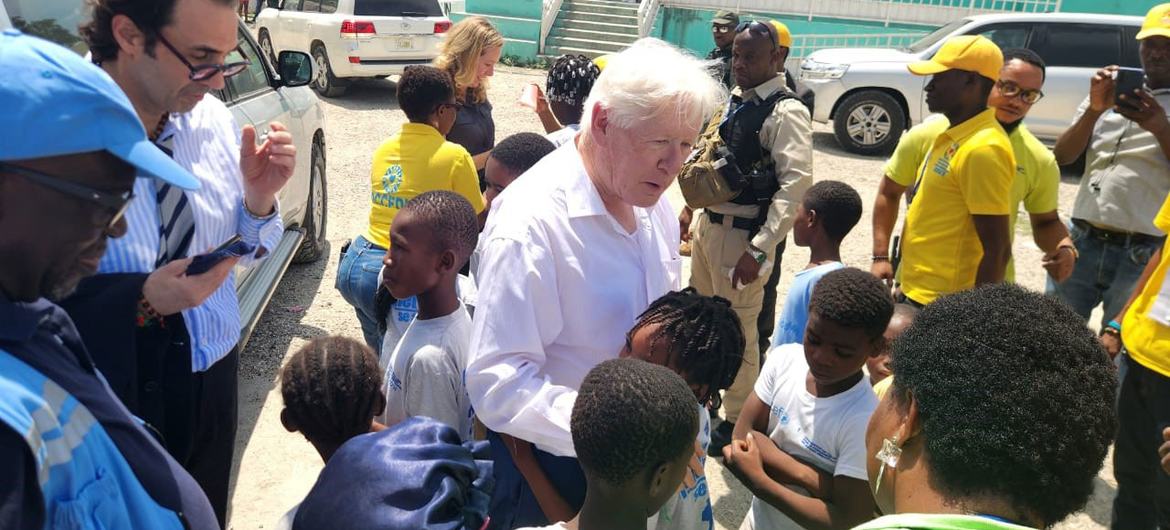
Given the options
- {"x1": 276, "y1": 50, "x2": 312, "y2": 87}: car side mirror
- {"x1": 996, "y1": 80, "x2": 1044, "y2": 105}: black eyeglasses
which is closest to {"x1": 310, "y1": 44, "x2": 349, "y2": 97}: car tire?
{"x1": 276, "y1": 50, "x2": 312, "y2": 87}: car side mirror

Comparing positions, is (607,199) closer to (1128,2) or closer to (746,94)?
(746,94)

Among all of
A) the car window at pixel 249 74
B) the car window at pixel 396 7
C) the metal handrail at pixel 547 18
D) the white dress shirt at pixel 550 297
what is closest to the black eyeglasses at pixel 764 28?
the white dress shirt at pixel 550 297

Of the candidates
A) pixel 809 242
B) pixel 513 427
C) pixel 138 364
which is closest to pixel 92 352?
pixel 138 364

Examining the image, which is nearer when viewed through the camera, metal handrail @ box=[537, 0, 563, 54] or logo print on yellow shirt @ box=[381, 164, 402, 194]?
logo print on yellow shirt @ box=[381, 164, 402, 194]

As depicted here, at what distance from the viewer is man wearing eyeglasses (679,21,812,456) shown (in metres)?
4.00

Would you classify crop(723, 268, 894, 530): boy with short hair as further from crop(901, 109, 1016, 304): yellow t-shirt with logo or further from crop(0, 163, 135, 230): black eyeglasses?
crop(0, 163, 135, 230): black eyeglasses

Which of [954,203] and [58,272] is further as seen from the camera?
[954,203]

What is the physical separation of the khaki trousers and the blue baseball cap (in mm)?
3311

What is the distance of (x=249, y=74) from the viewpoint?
4.84 meters

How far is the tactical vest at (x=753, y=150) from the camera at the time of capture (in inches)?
160

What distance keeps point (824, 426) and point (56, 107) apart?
2036 millimetres

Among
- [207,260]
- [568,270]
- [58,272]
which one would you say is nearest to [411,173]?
[207,260]

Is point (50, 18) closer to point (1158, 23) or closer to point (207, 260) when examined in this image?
point (207, 260)

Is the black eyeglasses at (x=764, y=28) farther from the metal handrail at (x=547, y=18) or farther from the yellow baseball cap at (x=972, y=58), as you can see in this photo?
the metal handrail at (x=547, y=18)
